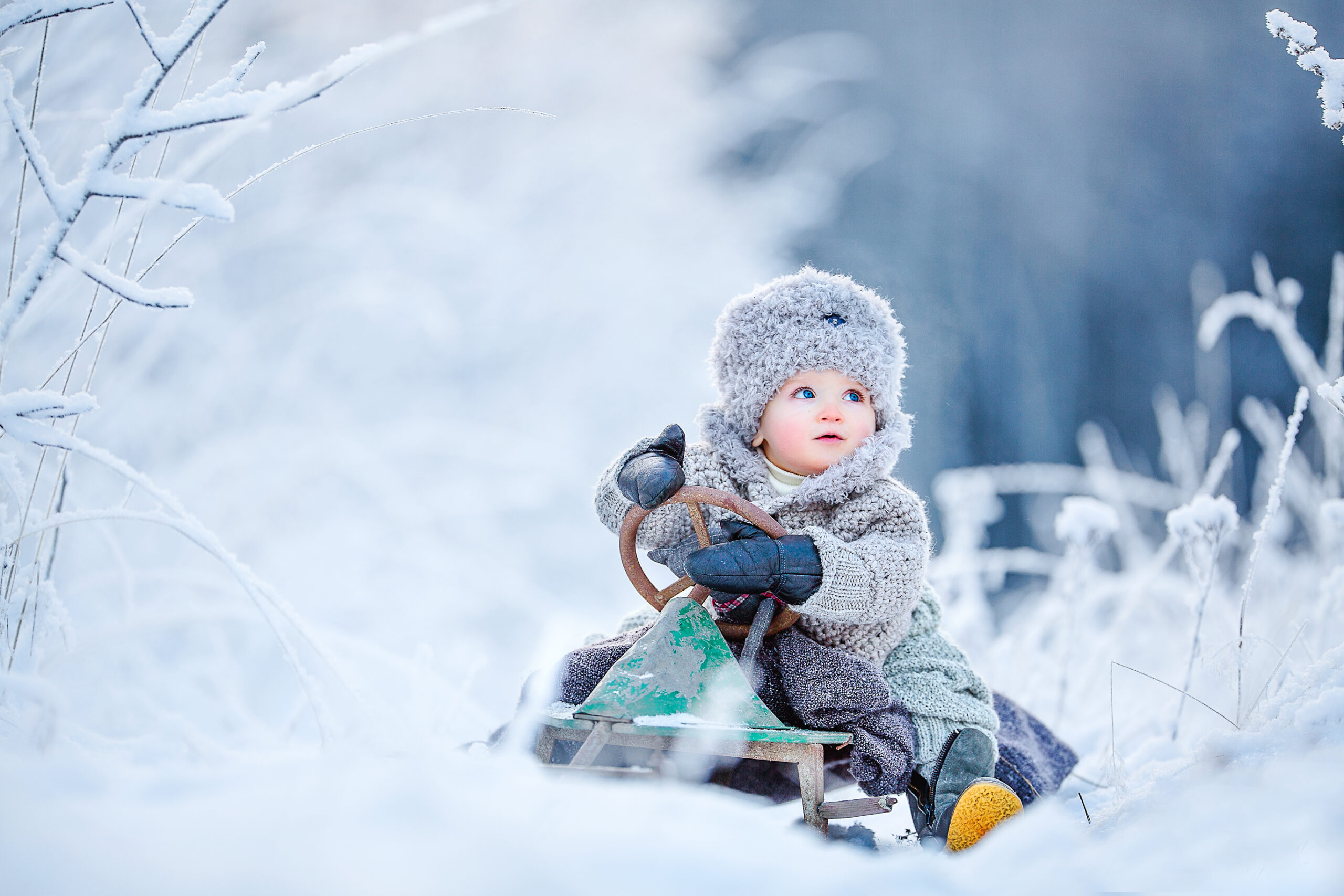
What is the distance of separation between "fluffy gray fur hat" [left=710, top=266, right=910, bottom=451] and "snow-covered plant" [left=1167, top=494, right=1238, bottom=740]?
40 cm

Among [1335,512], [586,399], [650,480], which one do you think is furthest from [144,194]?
[586,399]

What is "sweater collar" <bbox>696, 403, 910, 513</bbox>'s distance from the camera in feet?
3.06

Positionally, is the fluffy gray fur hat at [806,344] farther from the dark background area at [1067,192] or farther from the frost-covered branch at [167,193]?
the dark background area at [1067,192]

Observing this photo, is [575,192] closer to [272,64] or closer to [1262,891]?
[272,64]

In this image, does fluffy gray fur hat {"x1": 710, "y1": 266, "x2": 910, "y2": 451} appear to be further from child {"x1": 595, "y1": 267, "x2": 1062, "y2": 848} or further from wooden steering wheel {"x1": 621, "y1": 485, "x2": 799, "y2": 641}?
wooden steering wheel {"x1": 621, "y1": 485, "x2": 799, "y2": 641}

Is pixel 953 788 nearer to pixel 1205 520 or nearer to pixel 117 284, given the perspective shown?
pixel 1205 520

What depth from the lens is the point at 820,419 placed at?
3.15 feet

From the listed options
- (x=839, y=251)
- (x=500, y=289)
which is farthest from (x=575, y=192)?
(x=839, y=251)

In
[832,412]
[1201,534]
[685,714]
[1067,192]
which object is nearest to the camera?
[685,714]

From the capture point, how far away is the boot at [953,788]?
0.77 meters

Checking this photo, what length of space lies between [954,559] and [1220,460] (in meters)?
0.64

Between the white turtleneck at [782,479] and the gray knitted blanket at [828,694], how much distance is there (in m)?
0.17

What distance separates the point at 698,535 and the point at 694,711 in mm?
181

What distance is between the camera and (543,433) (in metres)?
2.41
